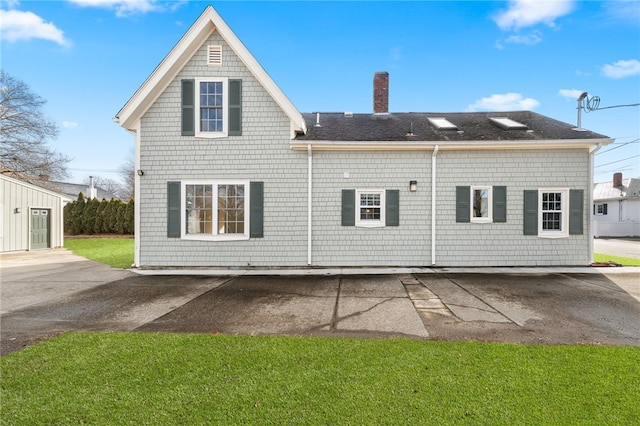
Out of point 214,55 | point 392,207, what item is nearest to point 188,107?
point 214,55

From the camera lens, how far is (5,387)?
2.81m

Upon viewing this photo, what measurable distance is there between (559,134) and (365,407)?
11181 millimetres

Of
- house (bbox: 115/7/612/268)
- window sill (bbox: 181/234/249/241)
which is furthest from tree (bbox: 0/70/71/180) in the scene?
window sill (bbox: 181/234/249/241)

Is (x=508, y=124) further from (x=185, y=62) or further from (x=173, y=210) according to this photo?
(x=173, y=210)

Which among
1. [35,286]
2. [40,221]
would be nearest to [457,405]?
[35,286]

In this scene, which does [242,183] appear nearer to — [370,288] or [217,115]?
[217,115]

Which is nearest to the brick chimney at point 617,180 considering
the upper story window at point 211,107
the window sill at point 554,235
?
the window sill at point 554,235

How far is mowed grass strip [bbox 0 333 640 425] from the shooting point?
2.40 m

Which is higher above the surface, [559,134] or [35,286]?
[559,134]

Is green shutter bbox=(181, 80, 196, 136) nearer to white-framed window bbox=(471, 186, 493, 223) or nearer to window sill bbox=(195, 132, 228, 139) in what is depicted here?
window sill bbox=(195, 132, 228, 139)

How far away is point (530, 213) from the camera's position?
361 inches

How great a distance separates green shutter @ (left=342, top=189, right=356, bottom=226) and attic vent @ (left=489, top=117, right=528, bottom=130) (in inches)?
245

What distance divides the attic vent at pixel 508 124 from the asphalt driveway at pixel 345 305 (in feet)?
16.7

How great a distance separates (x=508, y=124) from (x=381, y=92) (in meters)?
5.14
